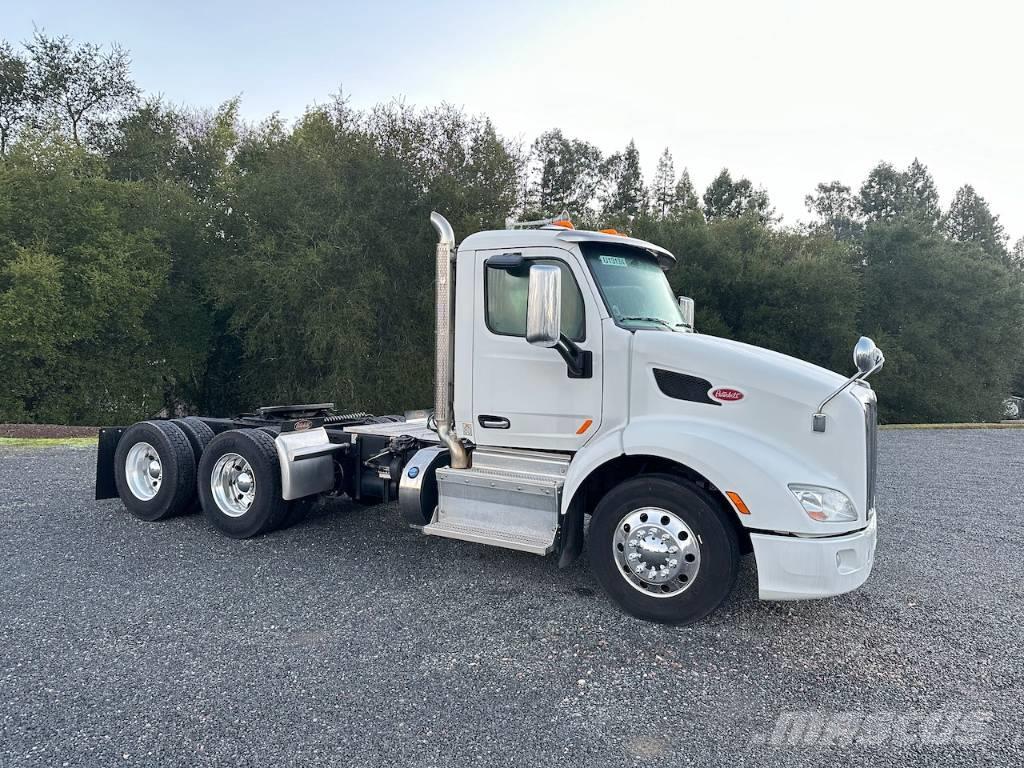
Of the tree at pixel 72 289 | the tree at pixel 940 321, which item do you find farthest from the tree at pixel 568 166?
the tree at pixel 72 289

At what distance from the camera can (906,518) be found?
724 cm

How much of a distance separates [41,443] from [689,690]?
43.0 feet

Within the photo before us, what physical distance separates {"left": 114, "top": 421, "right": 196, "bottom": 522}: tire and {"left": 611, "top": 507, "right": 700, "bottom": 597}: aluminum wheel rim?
4.23 m

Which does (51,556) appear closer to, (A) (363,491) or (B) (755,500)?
(A) (363,491)

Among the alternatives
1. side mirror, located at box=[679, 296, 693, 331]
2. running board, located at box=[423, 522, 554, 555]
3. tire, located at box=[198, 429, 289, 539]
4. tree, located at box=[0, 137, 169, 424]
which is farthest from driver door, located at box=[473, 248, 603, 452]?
tree, located at box=[0, 137, 169, 424]

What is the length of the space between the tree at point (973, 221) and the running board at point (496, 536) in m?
53.7

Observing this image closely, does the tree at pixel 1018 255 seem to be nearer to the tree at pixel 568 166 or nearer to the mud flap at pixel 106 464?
the tree at pixel 568 166

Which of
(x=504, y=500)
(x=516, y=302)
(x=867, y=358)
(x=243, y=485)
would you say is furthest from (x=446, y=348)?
(x=867, y=358)

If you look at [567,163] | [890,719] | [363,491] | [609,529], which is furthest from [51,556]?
[567,163]

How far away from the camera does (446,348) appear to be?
502 centimetres

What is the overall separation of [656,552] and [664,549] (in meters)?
0.05

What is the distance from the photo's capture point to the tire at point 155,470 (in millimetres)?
6324

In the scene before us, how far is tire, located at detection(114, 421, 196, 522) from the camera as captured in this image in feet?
20.7

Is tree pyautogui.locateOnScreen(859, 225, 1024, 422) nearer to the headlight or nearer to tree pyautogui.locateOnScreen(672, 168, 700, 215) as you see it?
tree pyautogui.locateOnScreen(672, 168, 700, 215)
